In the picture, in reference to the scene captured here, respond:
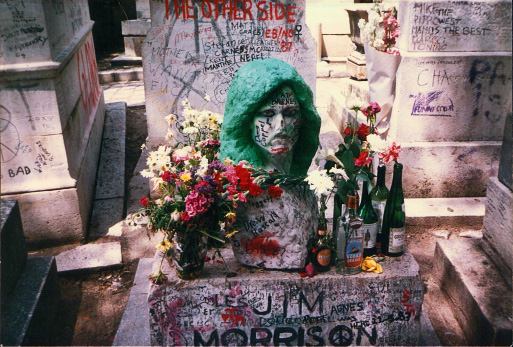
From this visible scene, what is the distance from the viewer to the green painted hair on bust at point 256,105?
2309mm

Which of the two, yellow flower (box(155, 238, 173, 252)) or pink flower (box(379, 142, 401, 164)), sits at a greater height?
pink flower (box(379, 142, 401, 164))

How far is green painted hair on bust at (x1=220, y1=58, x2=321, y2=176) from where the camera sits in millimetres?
2309

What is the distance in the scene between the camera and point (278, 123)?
2.35 meters

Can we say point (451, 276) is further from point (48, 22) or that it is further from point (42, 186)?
point (48, 22)

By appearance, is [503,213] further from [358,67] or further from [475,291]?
[358,67]

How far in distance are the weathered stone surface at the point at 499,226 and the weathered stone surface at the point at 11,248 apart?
3.48m

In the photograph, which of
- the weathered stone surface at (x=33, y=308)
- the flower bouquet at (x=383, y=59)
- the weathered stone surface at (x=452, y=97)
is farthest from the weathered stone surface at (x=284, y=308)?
the flower bouquet at (x=383, y=59)

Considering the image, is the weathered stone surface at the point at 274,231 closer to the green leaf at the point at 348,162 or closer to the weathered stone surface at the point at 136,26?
Answer: the green leaf at the point at 348,162

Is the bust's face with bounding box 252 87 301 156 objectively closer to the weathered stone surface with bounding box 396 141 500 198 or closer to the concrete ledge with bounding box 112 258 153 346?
the concrete ledge with bounding box 112 258 153 346

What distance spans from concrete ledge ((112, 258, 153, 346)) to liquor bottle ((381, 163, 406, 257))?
1537 mm

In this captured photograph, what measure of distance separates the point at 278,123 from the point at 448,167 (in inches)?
133

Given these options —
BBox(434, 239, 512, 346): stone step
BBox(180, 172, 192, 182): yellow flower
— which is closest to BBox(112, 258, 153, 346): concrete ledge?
BBox(180, 172, 192, 182): yellow flower

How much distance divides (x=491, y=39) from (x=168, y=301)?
14.3 feet

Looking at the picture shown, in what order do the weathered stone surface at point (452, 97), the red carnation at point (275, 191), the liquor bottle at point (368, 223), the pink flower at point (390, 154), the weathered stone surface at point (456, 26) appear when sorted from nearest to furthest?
the red carnation at point (275, 191)
the pink flower at point (390, 154)
the liquor bottle at point (368, 223)
the weathered stone surface at point (456, 26)
the weathered stone surface at point (452, 97)
